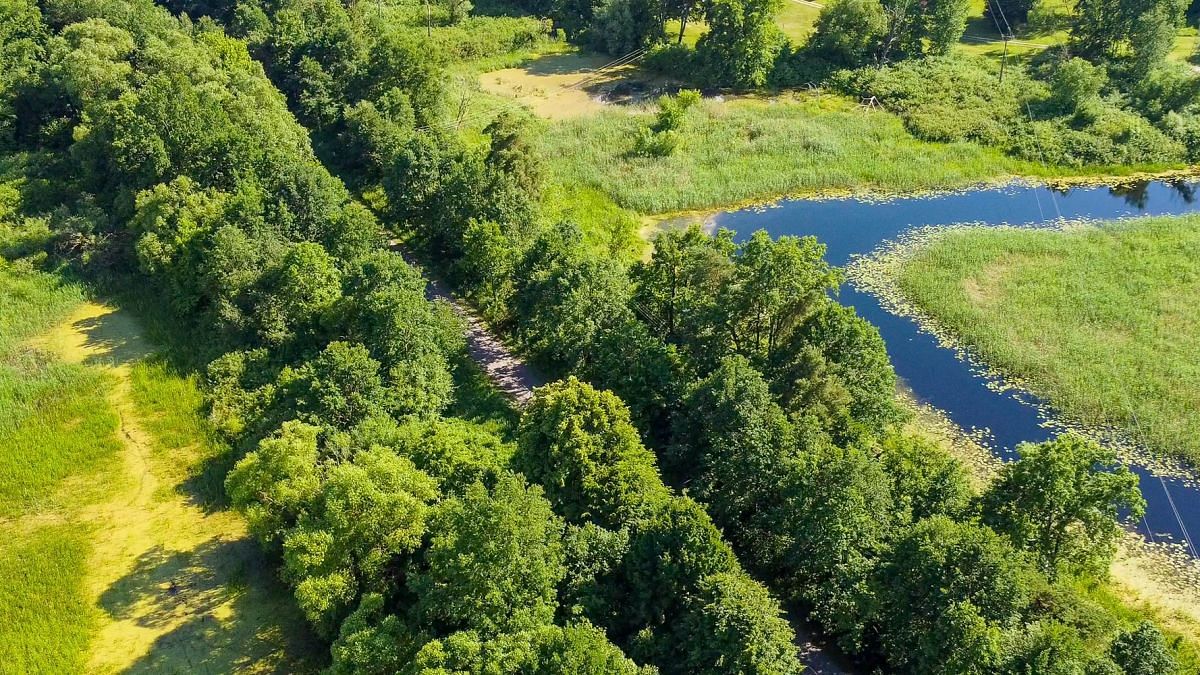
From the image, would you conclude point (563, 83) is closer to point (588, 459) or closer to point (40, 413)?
point (40, 413)

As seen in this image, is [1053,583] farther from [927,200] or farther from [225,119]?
[225,119]

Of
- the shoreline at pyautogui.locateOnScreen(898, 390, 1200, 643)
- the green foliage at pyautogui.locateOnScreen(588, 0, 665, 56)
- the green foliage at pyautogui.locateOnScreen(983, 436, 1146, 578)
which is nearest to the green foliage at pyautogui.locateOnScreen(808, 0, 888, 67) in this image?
the green foliage at pyautogui.locateOnScreen(588, 0, 665, 56)

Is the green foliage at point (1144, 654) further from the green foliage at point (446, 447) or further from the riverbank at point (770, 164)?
the riverbank at point (770, 164)

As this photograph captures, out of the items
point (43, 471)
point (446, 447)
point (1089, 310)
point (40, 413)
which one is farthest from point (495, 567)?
point (1089, 310)

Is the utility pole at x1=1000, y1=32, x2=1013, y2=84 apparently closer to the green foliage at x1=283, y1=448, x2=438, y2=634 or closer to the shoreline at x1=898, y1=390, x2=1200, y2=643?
the shoreline at x1=898, y1=390, x2=1200, y2=643

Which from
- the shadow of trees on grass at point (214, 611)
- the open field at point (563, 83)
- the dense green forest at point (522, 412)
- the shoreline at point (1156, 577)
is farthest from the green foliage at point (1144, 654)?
the open field at point (563, 83)
